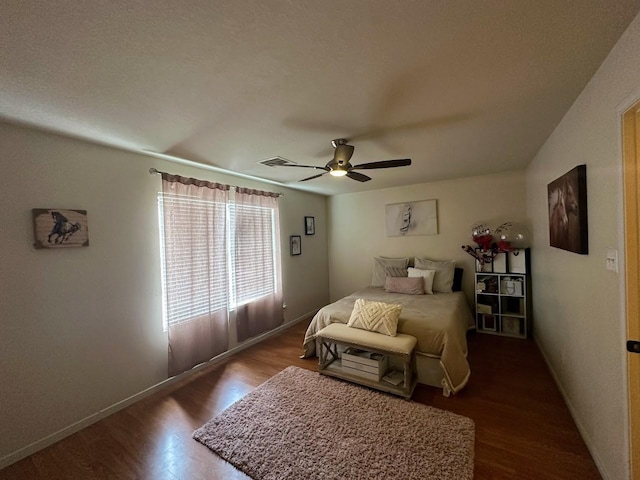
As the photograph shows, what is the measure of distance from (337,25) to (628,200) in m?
1.54

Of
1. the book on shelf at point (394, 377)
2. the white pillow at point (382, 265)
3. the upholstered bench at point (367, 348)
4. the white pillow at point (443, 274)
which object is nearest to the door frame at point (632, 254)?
the upholstered bench at point (367, 348)

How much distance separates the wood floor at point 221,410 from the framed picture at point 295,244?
6.42 ft

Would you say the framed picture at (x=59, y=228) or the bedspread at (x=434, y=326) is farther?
the bedspread at (x=434, y=326)

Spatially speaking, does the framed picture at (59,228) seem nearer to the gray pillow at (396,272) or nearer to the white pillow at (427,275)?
the gray pillow at (396,272)

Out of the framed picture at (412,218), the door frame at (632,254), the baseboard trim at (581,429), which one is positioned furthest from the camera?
the framed picture at (412,218)

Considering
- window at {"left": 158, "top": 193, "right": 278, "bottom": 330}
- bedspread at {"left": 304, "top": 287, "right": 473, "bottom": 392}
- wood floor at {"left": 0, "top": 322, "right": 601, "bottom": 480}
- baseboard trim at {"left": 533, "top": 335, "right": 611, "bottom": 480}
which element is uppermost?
window at {"left": 158, "top": 193, "right": 278, "bottom": 330}

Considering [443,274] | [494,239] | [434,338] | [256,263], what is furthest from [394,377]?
[494,239]

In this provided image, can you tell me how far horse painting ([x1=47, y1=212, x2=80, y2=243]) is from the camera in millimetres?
1952

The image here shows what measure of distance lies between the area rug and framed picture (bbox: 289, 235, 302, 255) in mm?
2314

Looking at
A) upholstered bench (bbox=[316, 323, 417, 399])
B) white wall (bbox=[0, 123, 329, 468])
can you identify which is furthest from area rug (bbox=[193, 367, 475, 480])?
white wall (bbox=[0, 123, 329, 468])

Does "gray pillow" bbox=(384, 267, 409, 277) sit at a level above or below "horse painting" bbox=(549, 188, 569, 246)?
below

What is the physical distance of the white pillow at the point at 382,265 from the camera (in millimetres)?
4328

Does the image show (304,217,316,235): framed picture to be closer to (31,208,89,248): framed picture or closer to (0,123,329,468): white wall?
(0,123,329,468): white wall

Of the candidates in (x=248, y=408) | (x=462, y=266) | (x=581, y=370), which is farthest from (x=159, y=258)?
(x=462, y=266)
